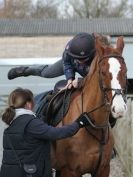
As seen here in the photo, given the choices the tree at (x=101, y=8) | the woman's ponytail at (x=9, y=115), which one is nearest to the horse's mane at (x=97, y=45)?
the woman's ponytail at (x=9, y=115)

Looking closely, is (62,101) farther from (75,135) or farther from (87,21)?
(87,21)

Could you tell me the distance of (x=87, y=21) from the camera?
33.2 m

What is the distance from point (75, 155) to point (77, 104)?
541 millimetres

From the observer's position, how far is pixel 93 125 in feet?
17.7

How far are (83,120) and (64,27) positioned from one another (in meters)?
26.6

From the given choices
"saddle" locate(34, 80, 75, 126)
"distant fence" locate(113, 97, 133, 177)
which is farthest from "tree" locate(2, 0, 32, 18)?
"saddle" locate(34, 80, 75, 126)

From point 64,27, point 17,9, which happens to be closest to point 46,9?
point 17,9

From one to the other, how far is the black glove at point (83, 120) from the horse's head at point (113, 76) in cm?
38

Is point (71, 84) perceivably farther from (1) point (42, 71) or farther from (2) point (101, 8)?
(2) point (101, 8)

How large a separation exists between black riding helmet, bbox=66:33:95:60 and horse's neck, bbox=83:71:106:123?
0.28 metres

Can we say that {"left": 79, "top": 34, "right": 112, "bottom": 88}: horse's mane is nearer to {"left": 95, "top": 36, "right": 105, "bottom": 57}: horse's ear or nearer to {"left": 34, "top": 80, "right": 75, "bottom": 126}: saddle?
{"left": 95, "top": 36, "right": 105, "bottom": 57}: horse's ear

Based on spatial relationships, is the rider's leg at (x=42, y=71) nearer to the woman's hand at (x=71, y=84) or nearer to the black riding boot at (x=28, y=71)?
the black riding boot at (x=28, y=71)

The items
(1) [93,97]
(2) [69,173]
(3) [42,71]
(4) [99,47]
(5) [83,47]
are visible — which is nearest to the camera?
(4) [99,47]

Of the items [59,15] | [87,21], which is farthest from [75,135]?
[59,15]
